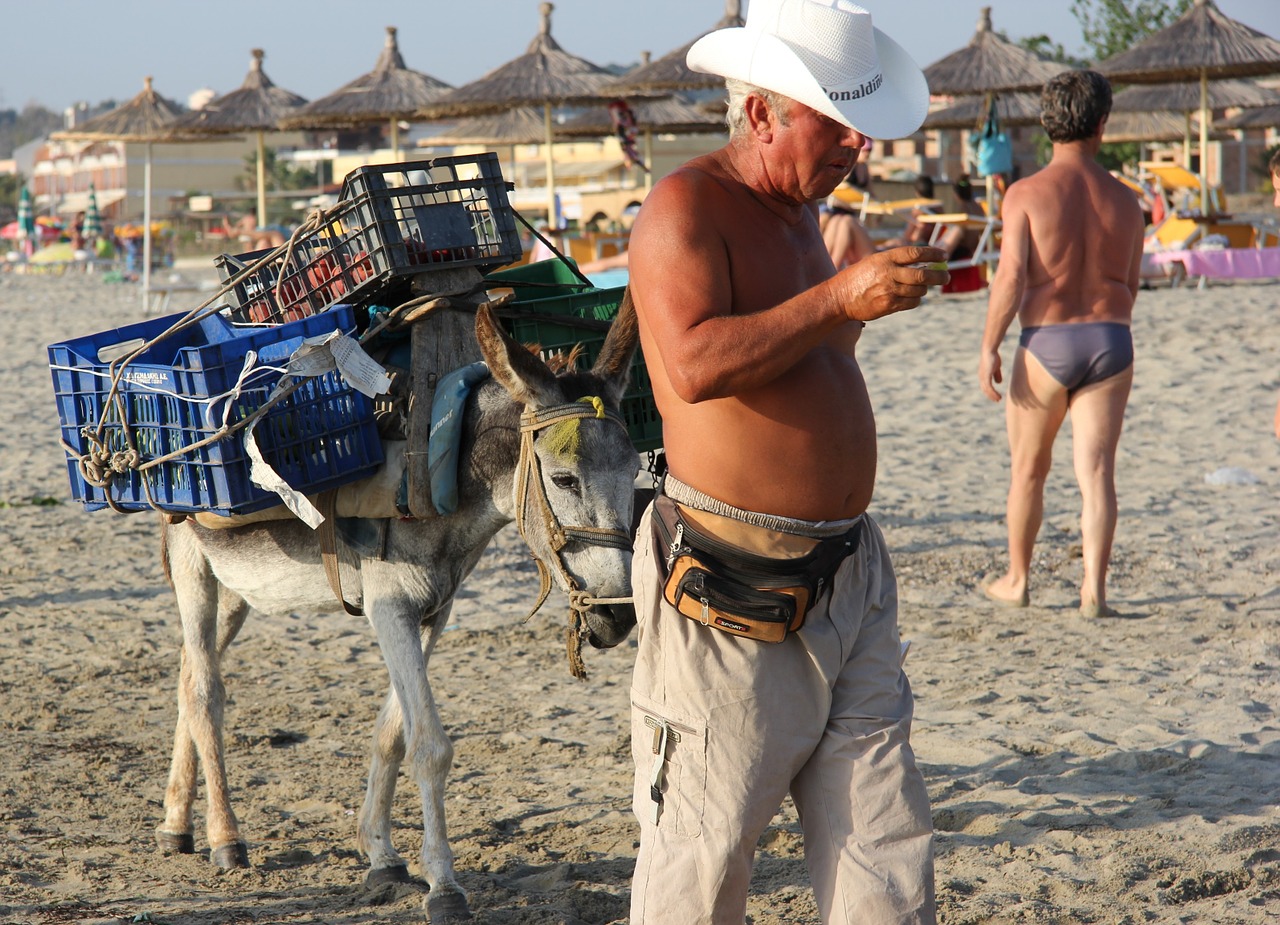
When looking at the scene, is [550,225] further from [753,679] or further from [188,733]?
[753,679]

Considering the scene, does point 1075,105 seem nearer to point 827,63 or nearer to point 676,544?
point 827,63

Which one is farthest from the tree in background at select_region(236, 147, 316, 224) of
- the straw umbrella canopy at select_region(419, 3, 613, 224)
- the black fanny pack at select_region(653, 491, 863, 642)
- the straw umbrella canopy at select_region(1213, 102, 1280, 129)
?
the black fanny pack at select_region(653, 491, 863, 642)

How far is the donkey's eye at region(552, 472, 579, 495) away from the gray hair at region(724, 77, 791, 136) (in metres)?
1.06

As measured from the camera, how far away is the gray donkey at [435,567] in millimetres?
3297

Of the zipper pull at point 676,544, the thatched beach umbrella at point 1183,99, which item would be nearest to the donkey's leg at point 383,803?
the zipper pull at point 676,544

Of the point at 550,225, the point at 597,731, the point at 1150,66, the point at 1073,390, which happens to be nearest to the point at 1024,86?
the point at 1150,66

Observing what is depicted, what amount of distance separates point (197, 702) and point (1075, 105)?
4401 millimetres

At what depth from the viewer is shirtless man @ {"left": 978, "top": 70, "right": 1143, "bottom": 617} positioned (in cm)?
586

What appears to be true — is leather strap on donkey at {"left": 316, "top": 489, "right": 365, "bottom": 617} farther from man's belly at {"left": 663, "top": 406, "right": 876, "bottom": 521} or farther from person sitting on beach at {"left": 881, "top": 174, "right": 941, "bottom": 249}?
person sitting on beach at {"left": 881, "top": 174, "right": 941, "bottom": 249}

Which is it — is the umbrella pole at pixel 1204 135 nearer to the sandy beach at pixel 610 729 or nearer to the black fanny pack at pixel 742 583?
the sandy beach at pixel 610 729

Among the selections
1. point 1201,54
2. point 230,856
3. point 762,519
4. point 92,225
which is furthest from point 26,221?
point 762,519

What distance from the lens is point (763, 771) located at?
2531 millimetres

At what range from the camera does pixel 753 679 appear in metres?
2.52

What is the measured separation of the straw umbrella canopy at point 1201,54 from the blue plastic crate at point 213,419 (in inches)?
638
